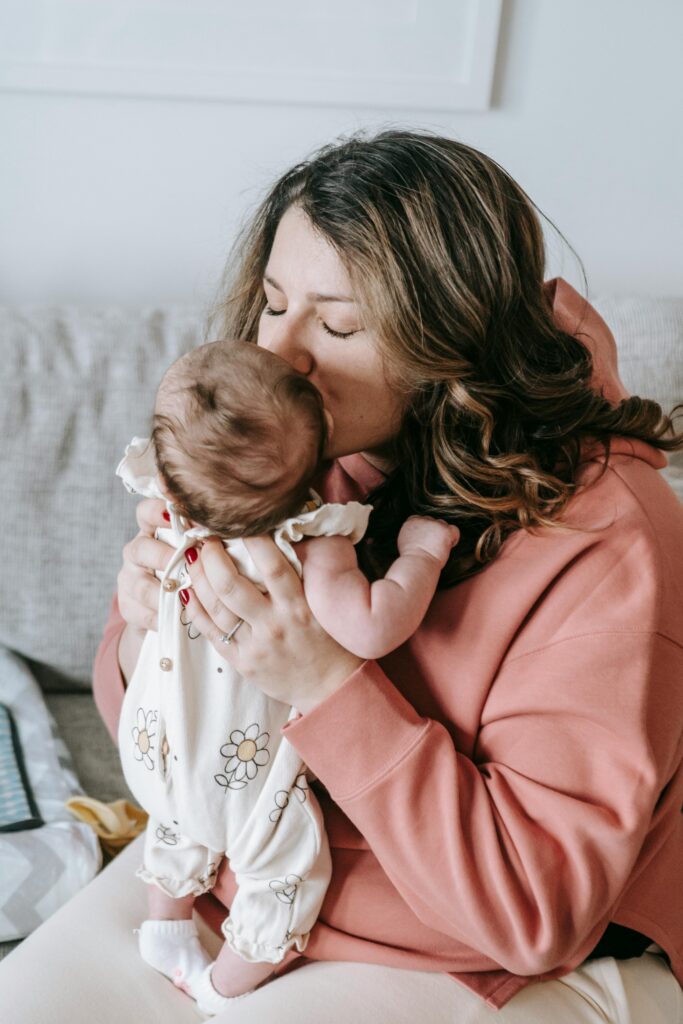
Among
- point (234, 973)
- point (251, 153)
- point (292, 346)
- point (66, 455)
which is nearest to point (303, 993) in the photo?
point (234, 973)

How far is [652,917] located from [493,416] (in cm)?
59

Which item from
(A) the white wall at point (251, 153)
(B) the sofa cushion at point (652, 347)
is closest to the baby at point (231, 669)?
(B) the sofa cushion at point (652, 347)

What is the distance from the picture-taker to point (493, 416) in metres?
1.09

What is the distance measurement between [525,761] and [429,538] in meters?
0.25

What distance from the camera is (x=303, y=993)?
39.9 inches

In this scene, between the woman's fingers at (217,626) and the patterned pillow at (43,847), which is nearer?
the woman's fingers at (217,626)

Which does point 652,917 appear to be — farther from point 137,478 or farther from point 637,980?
point 137,478

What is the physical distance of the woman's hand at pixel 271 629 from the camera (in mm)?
973

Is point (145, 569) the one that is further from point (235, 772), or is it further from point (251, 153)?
point (251, 153)

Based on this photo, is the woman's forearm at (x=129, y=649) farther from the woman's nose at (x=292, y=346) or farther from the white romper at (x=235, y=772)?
the woman's nose at (x=292, y=346)

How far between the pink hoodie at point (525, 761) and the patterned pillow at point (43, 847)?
1.64 feet

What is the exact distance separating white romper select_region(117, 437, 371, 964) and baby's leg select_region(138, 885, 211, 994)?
0.07m

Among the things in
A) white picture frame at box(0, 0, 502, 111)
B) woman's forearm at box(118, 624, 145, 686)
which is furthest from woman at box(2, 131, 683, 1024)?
white picture frame at box(0, 0, 502, 111)

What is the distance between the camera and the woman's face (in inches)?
40.2
